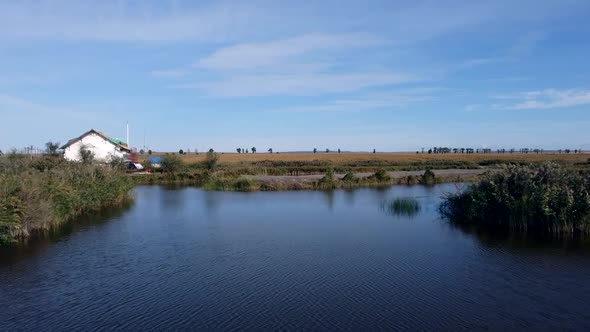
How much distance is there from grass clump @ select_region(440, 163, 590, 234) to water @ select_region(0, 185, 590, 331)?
67.9 inches

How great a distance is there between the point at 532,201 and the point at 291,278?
12.9 meters

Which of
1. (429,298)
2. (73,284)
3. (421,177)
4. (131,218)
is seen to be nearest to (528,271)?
(429,298)

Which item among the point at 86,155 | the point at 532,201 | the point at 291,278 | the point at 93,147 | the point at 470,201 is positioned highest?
the point at 93,147

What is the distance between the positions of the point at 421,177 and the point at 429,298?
1486 inches

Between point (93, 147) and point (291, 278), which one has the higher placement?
point (93, 147)

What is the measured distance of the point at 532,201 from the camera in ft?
68.5

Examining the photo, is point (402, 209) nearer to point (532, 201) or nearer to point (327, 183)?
point (532, 201)

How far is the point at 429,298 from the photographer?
12125mm

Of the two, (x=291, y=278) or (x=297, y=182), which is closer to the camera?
(x=291, y=278)

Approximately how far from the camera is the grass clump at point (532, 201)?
65.2ft

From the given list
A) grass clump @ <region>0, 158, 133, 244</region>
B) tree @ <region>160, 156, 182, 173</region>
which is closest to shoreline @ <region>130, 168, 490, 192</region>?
tree @ <region>160, 156, 182, 173</region>

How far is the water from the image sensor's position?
1075cm

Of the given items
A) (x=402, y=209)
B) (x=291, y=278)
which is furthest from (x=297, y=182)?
(x=291, y=278)

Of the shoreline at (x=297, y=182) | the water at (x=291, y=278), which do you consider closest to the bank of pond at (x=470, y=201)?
the water at (x=291, y=278)
